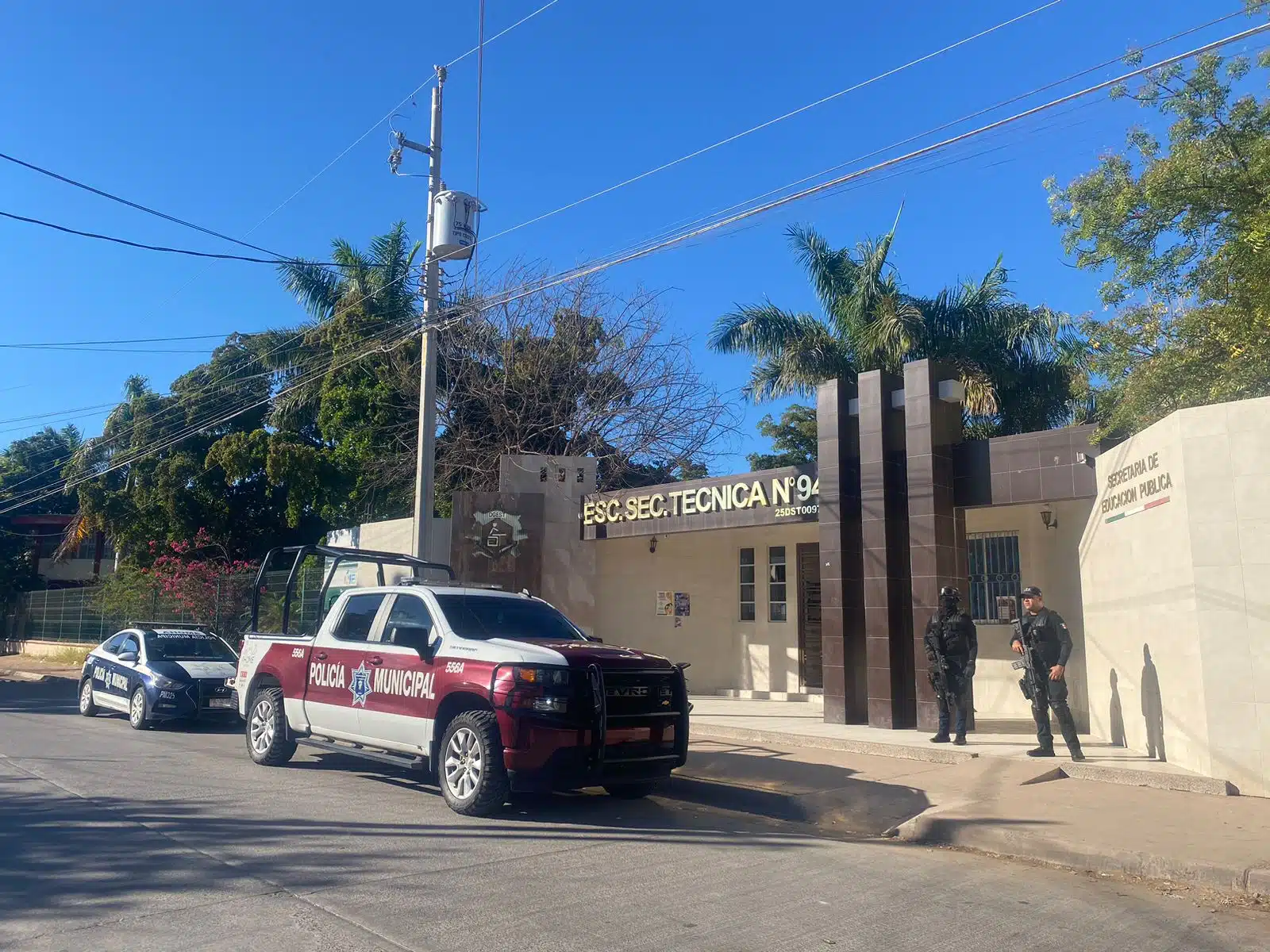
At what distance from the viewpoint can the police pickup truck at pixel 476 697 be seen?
Result: 25.7 ft

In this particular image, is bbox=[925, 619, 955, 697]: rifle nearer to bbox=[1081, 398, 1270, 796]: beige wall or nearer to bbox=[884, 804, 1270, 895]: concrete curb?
bbox=[1081, 398, 1270, 796]: beige wall

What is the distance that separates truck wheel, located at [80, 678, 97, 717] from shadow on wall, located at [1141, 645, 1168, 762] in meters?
15.4

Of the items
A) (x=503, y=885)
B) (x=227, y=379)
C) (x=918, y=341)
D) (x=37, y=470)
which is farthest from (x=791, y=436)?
(x=37, y=470)

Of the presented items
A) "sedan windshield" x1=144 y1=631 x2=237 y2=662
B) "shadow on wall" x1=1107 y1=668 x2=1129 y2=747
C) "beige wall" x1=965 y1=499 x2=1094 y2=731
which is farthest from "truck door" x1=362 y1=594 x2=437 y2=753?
"beige wall" x1=965 y1=499 x2=1094 y2=731

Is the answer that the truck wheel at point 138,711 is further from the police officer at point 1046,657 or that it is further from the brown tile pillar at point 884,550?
the police officer at point 1046,657

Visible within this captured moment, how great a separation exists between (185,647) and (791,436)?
22632 mm

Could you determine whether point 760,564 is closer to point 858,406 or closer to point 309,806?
point 858,406

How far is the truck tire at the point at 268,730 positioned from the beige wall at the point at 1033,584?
32.5 feet

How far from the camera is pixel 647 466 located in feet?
86.6

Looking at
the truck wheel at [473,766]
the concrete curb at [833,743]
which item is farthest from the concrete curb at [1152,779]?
the truck wheel at [473,766]

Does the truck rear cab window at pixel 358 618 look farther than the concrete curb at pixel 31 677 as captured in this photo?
No

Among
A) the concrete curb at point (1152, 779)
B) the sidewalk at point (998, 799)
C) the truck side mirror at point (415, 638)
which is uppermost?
the truck side mirror at point (415, 638)

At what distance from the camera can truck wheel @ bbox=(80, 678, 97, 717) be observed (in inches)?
642

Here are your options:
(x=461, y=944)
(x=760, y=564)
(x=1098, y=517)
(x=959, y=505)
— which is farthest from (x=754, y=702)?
(x=461, y=944)
